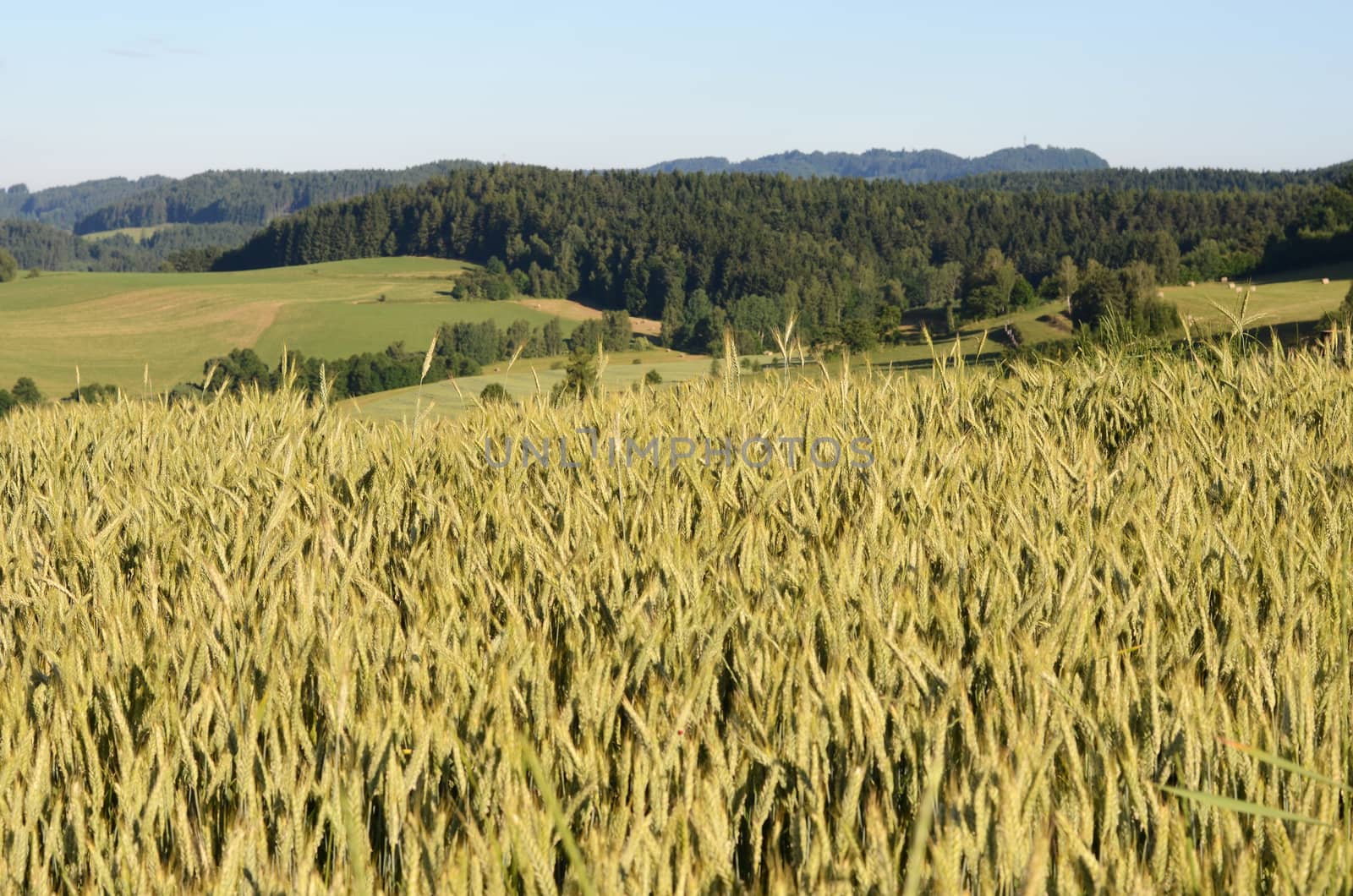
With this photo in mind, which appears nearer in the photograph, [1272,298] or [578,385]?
[578,385]

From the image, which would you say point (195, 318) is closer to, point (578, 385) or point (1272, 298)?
point (1272, 298)

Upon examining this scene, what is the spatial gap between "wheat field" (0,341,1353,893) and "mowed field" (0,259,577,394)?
7923 centimetres

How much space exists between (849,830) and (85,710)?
113cm

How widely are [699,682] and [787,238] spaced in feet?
458

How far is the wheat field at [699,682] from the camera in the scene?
1172mm

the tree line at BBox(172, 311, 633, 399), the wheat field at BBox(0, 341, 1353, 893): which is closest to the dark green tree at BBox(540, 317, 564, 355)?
the tree line at BBox(172, 311, 633, 399)

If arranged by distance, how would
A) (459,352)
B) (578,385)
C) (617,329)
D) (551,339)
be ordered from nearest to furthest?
(578,385)
(459,352)
(551,339)
(617,329)

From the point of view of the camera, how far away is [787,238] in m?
138

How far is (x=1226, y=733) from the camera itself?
1.35 metres

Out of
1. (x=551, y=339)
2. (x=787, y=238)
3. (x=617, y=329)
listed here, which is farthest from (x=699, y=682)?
(x=787, y=238)

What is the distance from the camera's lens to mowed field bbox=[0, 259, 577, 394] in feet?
290

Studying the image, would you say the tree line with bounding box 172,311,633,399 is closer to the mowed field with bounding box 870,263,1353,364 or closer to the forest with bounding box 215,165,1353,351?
the forest with bounding box 215,165,1353,351

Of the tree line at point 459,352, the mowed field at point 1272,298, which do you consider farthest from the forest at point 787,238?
the tree line at point 459,352

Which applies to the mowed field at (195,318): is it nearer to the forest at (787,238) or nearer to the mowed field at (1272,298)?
the forest at (787,238)
